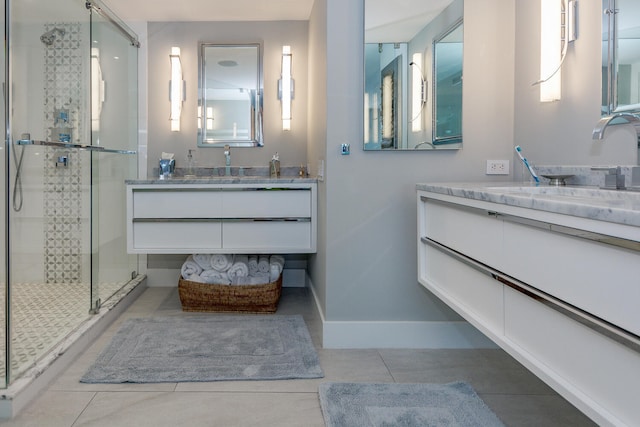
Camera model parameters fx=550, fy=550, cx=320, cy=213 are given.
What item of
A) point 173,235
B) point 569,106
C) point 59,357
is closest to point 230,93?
point 173,235

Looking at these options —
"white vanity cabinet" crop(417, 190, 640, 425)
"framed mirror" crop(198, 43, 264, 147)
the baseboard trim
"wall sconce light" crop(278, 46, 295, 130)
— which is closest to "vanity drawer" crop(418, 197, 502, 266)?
"white vanity cabinet" crop(417, 190, 640, 425)

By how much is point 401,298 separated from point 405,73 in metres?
1.12

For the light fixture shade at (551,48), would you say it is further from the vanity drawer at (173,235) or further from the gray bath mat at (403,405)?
the vanity drawer at (173,235)

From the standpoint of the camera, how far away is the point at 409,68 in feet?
8.85

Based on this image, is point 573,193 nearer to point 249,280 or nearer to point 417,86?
point 417,86

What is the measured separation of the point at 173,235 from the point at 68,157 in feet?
2.58

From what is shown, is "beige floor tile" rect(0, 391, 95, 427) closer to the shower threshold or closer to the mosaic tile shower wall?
the shower threshold

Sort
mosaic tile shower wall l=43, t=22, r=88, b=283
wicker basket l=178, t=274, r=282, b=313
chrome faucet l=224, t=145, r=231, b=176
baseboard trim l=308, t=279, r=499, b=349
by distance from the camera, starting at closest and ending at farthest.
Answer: mosaic tile shower wall l=43, t=22, r=88, b=283 < baseboard trim l=308, t=279, r=499, b=349 < wicker basket l=178, t=274, r=282, b=313 < chrome faucet l=224, t=145, r=231, b=176

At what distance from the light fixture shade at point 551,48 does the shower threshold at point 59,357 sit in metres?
2.36

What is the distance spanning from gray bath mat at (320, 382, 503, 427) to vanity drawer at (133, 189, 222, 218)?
1.46m

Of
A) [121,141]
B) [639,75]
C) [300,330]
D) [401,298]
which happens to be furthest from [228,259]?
[639,75]

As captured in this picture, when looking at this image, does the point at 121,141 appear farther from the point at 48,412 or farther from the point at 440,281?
the point at 440,281

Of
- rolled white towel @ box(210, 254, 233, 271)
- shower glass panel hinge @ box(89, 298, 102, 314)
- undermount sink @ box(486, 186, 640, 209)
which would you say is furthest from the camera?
rolled white towel @ box(210, 254, 233, 271)

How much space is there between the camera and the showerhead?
8.18ft
